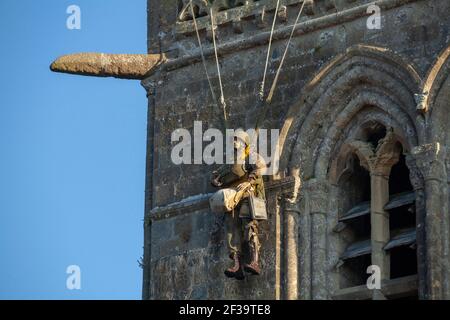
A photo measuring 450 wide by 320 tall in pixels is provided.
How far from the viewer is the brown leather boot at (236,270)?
4288 cm

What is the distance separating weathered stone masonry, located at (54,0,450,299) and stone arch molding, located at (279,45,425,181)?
10 mm

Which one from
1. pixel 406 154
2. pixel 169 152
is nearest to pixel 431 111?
pixel 406 154

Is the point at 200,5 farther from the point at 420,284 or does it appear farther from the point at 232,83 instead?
the point at 420,284

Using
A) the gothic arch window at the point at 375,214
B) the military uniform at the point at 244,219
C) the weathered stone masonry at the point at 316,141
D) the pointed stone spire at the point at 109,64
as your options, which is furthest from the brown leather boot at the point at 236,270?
the pointed stone spire at the point at 109,64

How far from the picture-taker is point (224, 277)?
43.1 metres

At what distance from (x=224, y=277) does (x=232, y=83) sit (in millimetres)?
2218

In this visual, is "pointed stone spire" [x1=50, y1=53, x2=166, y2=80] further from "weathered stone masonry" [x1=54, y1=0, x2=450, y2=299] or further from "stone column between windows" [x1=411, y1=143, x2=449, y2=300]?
"stone column between windows" [x1=411, y1=143, x2=449, y2=300]

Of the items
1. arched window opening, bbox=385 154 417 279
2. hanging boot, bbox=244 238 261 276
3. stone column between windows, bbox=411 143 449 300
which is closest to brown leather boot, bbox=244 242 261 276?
hanging boot, bbox=244 238 261 276

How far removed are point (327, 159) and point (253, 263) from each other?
4.40 feet

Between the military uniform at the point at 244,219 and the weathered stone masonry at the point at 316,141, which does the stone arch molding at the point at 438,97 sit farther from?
the military uniform at the point at 244,219

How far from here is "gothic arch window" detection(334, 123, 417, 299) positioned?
139 feet

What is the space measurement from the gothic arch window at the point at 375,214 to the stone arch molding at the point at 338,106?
0.18 meters

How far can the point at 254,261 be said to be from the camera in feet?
140

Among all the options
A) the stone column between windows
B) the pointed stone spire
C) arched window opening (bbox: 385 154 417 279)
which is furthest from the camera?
the pointed stone spire
